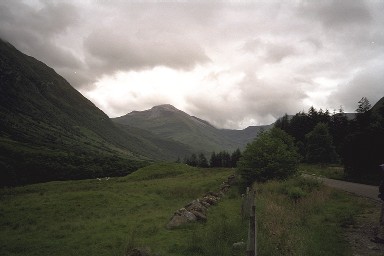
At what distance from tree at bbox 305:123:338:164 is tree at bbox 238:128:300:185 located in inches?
1952

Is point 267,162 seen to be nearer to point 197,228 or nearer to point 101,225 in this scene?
point 197,228

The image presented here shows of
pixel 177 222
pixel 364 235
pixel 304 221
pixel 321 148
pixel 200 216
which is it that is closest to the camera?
pixel 364 235

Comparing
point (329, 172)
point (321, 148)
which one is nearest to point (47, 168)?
point (321, 148)

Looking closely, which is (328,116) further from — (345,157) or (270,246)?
(270,246)

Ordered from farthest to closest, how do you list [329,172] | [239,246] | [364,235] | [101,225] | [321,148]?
[321,148], [329,172], [101,225], [364,235], [239,246]

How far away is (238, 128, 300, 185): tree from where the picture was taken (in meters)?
34.5

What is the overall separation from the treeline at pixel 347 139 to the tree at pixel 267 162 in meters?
8.37

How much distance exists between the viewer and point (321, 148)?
8175cm

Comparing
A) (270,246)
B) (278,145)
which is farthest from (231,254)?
(278,145)

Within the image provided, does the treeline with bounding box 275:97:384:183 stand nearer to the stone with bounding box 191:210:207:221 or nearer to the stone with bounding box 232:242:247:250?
the stone with bounding box 191:210:207:221

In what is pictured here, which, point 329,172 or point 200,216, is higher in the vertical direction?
point 329,172

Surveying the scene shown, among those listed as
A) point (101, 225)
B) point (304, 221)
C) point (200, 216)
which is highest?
point (304, 221)

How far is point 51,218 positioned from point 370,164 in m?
40.9

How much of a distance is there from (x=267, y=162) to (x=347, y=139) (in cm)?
2082
